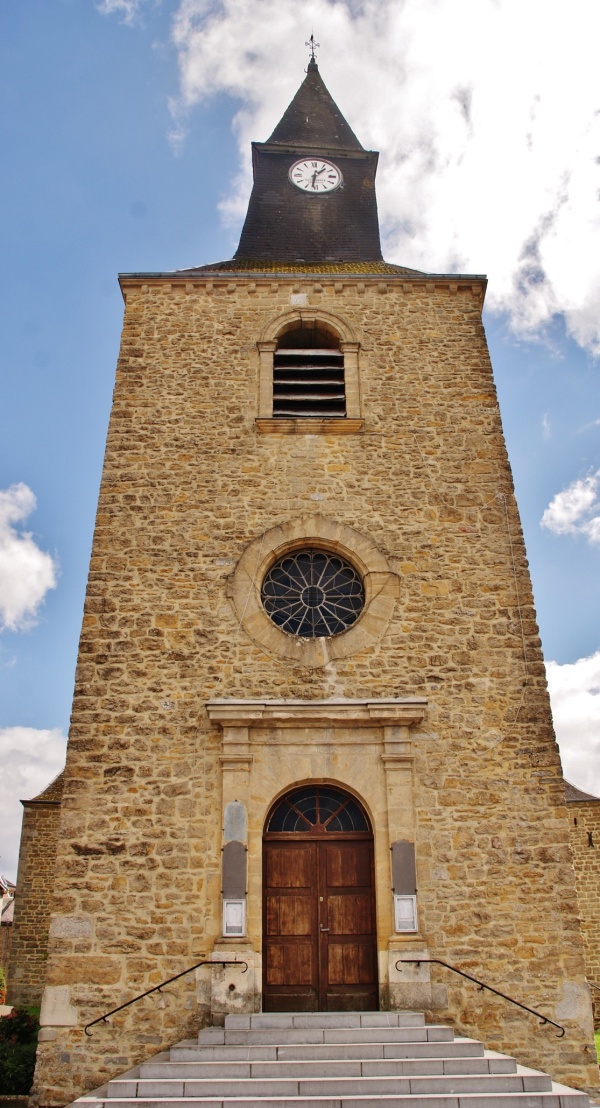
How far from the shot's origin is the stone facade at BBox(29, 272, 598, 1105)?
7809mm

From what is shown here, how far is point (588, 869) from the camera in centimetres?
1709

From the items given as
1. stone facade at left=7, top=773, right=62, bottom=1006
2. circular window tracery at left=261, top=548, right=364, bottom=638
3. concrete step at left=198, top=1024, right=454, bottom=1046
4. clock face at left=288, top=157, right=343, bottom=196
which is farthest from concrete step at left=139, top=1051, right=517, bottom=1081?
clock face at left=288, top=157, right=343, bottom=196

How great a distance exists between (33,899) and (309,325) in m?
10.7

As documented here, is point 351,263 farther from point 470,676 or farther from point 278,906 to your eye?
point 278,906

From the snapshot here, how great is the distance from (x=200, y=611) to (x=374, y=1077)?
191 inches

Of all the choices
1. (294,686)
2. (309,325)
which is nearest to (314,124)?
(309,325)

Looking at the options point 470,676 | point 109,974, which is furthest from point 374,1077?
point 470,676

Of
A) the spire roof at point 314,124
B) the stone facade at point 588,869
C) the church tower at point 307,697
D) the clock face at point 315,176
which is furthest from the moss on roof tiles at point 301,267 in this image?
the stone facade at point 588,869

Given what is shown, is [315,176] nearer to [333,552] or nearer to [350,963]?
[333,552]

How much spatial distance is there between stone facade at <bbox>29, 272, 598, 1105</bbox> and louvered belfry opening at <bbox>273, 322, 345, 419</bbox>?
9.9 inches

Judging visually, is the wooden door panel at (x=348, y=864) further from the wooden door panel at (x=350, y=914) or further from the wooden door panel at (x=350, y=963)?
the wooden door panel at (x=350, y=963)

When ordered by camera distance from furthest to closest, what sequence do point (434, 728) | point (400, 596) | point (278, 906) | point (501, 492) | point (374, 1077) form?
point (501, 492) → point (400, 596) → point (434, 728) → point (278, 906) → point (374, 1077)

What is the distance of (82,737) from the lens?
8.67 m

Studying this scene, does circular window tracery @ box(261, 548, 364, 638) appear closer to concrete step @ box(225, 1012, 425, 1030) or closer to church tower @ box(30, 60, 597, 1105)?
church tower @ box(30, 60, 597, 1105)
